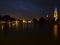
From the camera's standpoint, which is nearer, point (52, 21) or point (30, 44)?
point (30, 44)

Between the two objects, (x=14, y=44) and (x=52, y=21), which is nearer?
(x=14, y=44)

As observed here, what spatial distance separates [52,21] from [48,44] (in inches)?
3096

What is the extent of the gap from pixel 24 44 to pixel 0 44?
183 centimetres

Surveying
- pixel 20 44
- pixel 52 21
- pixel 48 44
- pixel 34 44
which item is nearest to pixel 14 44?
pixel 20 44

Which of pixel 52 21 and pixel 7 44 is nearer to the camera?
pixel 7 44

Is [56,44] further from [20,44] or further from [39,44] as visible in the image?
[20,44]

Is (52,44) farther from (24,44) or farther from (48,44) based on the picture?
(24,44)

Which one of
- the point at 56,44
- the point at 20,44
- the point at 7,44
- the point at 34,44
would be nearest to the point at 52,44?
the point at 56,44

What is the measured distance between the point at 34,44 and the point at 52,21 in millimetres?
78855

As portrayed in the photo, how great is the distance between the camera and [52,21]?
91.4 m

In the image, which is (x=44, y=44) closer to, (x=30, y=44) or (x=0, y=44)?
(x=30, y=44)

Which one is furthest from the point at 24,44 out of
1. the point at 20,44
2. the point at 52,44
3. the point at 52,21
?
the point at 52,21

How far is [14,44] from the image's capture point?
13.4 meters

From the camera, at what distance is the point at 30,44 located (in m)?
13.4
